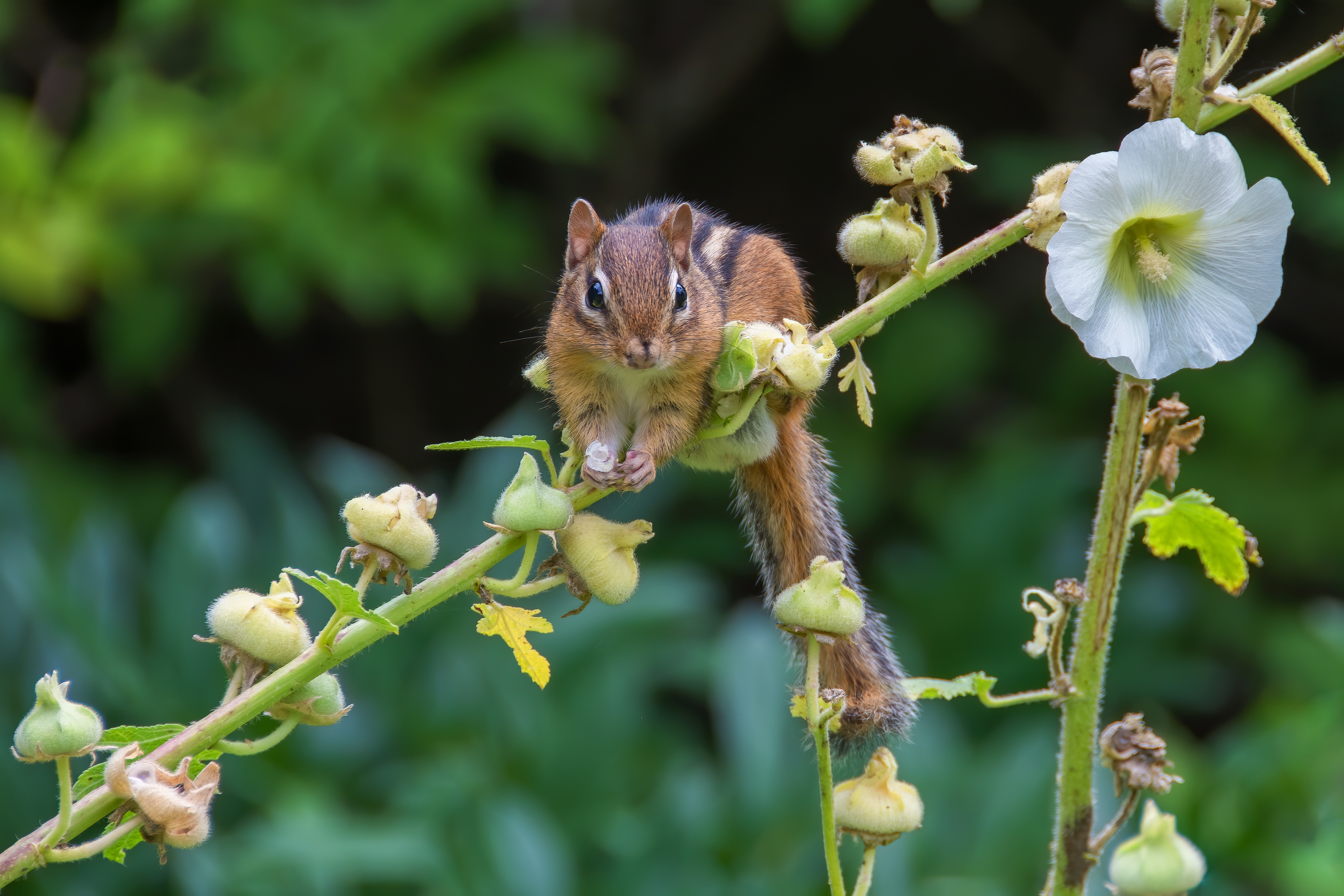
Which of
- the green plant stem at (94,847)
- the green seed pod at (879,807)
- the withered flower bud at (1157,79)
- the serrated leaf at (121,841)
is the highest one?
the withered flower bud at (1157,79)

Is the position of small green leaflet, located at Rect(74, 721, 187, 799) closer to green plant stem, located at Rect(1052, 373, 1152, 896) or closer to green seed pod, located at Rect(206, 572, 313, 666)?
green seed pod, located at Rect(206, 572, 313, 666)

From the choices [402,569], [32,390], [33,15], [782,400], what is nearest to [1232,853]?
[782,400]

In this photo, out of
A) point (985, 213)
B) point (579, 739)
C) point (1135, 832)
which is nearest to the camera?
point (1135, 832)

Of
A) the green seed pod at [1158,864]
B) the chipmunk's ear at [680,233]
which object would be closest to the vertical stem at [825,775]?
the green seed pod at [1158,864]

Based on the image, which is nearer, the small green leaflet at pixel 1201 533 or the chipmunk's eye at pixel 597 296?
the small green leaflet at pixel 1201 533

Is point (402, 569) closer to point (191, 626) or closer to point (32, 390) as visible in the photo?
point (191, 626)

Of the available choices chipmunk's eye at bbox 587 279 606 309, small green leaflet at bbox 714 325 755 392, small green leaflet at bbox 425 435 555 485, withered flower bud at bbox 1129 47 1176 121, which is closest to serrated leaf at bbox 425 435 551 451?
small green leaflet at bbox 425 435 555 485

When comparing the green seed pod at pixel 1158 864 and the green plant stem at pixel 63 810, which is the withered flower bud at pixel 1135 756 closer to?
the green seed pod at pixel 1158 864
